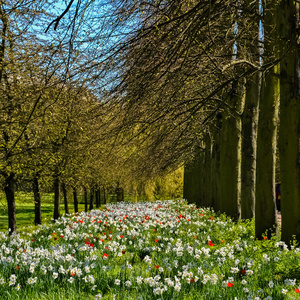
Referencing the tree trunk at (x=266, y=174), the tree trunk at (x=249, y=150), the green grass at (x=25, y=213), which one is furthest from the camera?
the green grass at (x=25, y=213)

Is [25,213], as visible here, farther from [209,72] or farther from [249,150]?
[209,72]

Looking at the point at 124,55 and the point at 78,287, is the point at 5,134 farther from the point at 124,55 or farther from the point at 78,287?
the point at 78,287

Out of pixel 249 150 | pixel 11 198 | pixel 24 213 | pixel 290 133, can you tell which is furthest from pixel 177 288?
pixel 24 213

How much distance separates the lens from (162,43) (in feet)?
17.4

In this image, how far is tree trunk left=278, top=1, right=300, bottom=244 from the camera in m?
5.42

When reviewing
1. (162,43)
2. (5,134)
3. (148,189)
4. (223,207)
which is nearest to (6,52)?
(5,134)

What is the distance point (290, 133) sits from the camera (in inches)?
218

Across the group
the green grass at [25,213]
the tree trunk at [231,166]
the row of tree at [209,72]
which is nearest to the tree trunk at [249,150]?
the row of tree at [209,72]

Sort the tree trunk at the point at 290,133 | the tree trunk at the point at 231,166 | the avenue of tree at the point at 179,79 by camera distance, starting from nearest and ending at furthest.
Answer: the avenue of tree at the point at 179,79 → the tree trunk at the point at 290,133 → the tree trunk at the point at 231,166

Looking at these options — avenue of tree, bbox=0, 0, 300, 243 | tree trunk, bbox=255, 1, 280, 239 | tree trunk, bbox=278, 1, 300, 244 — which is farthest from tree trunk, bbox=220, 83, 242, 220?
tree trunk, bbox=278, 1, 300, 244

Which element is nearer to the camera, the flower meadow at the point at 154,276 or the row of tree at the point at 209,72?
the flower meadow at the point at 154,276

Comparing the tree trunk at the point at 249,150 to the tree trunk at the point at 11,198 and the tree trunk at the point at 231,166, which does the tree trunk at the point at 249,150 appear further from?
the tree trunk at the point at 11,198

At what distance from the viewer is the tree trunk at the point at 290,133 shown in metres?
5.42

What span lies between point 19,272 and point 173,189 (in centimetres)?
2419
